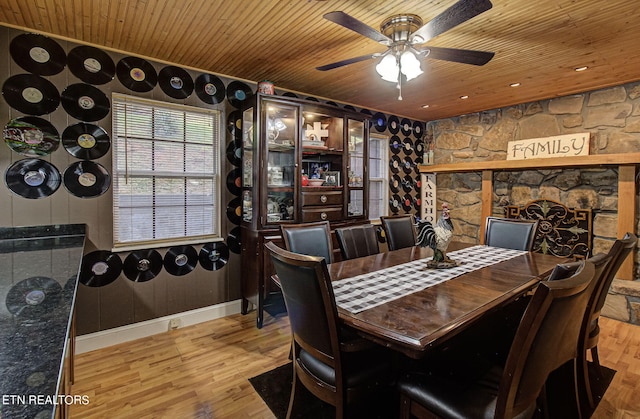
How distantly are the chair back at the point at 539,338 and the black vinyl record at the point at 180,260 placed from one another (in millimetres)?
2733

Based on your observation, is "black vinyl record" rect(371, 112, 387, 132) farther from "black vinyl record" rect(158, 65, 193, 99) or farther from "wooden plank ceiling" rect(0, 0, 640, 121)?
"black vinyl record" rect(158, 65, 193, 99)

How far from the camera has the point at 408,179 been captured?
503 centimetres

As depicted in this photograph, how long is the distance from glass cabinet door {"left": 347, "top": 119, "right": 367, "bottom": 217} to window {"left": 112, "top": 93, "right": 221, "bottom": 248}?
1.45 m

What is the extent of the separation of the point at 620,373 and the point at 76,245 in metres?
3.89

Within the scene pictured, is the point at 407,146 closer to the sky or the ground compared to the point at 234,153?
closer to the sky

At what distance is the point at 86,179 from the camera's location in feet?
8.43

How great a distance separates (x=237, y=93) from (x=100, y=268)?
205 cm

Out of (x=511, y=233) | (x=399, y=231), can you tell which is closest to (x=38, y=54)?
(x=399, y=231)

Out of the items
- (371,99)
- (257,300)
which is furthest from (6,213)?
(371,99)

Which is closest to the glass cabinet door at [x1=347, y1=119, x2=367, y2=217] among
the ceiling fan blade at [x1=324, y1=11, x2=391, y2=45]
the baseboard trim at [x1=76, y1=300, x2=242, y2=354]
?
the baseboard trim at [x1=76, y1=300, x2=242, y2=354]

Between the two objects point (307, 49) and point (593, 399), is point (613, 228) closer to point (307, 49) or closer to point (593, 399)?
point (593, 399)

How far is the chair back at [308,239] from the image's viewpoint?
7.74 feet

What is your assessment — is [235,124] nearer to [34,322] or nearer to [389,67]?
[389,67]

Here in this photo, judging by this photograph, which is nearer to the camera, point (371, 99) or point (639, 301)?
point (639, 301)
